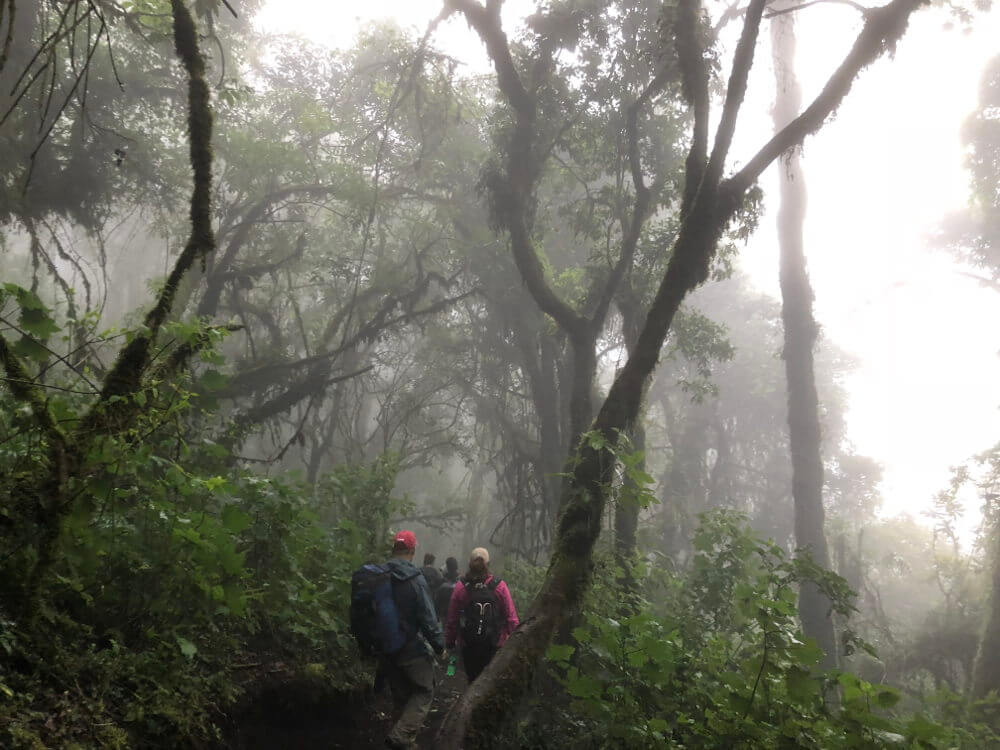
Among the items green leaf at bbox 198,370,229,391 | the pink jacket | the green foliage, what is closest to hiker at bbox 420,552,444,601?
the pink jacket

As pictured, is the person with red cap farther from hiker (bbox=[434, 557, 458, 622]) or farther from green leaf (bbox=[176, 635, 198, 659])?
hiker (bbox=[434, 557, 458, 622])

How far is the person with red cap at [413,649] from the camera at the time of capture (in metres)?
4.55

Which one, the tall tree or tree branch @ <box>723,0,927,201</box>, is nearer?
the tall tree

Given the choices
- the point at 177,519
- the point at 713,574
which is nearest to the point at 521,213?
the point at 713,574

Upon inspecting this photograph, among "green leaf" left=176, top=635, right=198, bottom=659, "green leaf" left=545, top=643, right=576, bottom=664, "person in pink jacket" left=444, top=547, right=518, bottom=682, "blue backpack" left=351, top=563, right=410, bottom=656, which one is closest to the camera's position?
"green leaf" left=176, top=635, right=198, bottom=659

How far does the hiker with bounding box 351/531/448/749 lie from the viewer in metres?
4.46

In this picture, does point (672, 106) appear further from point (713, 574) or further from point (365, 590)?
point (365, 590)

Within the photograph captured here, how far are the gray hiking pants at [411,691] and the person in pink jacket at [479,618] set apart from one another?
0.56m

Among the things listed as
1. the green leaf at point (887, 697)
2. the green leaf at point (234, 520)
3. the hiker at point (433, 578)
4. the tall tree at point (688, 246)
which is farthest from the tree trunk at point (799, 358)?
the green leaf at point (234, 520)

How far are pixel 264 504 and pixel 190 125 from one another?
285 centimetres

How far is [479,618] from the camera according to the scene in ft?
17.1

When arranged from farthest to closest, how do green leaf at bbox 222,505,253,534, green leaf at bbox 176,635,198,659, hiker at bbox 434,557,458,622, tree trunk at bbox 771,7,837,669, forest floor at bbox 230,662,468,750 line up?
1. tree trunk at bbox 771,7,837,669
2. hiker at bbox 434,557,458,622
3. forest floor at bbox 230,662,468,750
4. green leaf at bbox 222,505,253,534
5. green leaf at bbox 176,635,198,659

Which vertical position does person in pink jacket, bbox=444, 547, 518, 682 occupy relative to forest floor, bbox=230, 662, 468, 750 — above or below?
above

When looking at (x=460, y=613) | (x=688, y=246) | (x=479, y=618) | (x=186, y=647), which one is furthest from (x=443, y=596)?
(x=688, y=246)
